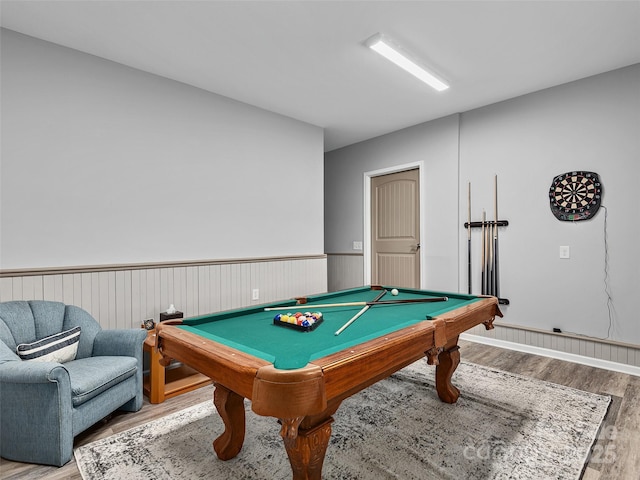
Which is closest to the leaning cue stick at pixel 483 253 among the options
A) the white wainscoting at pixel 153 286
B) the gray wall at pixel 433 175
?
the gray wall at pixel 433 175

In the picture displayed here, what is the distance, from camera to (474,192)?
396cm

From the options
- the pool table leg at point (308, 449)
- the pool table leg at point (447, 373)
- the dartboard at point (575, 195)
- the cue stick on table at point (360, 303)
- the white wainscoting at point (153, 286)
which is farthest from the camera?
the dartboard at point (575, 195)

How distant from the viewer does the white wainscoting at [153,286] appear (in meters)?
2.47

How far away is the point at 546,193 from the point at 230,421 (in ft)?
11.5

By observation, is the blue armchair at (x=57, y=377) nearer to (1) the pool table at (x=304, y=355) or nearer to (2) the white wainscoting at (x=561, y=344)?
(1) the pool table at (x=304, y=355)

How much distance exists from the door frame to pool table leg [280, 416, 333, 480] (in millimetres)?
3347

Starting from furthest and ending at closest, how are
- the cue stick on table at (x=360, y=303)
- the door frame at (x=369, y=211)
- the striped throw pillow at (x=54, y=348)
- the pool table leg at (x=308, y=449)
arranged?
the door frame at (x=369, y=211) < the cue stick on table at (x=360, y=303) < the striped throw pillow at (x=54, y=348) < the pool table leg at (x=308, y=449)

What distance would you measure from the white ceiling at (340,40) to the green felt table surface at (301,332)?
1.91 m

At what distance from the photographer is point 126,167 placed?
2875 mm

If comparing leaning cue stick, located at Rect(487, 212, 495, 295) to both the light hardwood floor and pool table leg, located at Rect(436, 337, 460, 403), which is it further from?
pool table leg, located at Rect(436, 337, 460, 403)

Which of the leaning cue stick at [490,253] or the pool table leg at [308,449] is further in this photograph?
the leaning cue stick at [490,253]

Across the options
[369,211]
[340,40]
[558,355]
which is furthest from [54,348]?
[558,355]

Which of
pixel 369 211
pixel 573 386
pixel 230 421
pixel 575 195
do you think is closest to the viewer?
pixel 230 421

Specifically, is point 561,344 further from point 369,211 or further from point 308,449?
point 308,449
